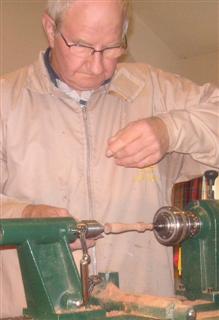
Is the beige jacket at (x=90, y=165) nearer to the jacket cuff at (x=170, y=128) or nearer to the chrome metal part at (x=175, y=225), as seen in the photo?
the jacket cuff at (x=170, y=128)

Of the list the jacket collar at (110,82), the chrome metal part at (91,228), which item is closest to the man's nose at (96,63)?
the jacket collar at (110,82)

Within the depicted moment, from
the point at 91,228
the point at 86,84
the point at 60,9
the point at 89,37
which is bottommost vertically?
the point at 91,228

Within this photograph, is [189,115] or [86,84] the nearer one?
[189,115]

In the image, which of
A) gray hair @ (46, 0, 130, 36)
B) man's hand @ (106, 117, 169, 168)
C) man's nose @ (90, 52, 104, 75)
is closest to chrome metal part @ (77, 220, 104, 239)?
man's hand @ (106, 117, 169, 168)

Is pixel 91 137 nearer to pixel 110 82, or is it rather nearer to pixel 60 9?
pixel 110 82

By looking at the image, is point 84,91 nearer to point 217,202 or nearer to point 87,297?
point 217,202

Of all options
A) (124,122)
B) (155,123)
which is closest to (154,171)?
(124,122)

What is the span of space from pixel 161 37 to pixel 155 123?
7.59ft

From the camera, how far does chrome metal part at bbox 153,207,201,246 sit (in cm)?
125

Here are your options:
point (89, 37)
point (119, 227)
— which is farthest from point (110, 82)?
point (119, 227)

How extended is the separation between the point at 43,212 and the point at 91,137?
0.42m

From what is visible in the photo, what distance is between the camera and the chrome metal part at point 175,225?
125 cm

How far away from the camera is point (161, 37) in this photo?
3592mm

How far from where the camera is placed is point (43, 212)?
1291mm
